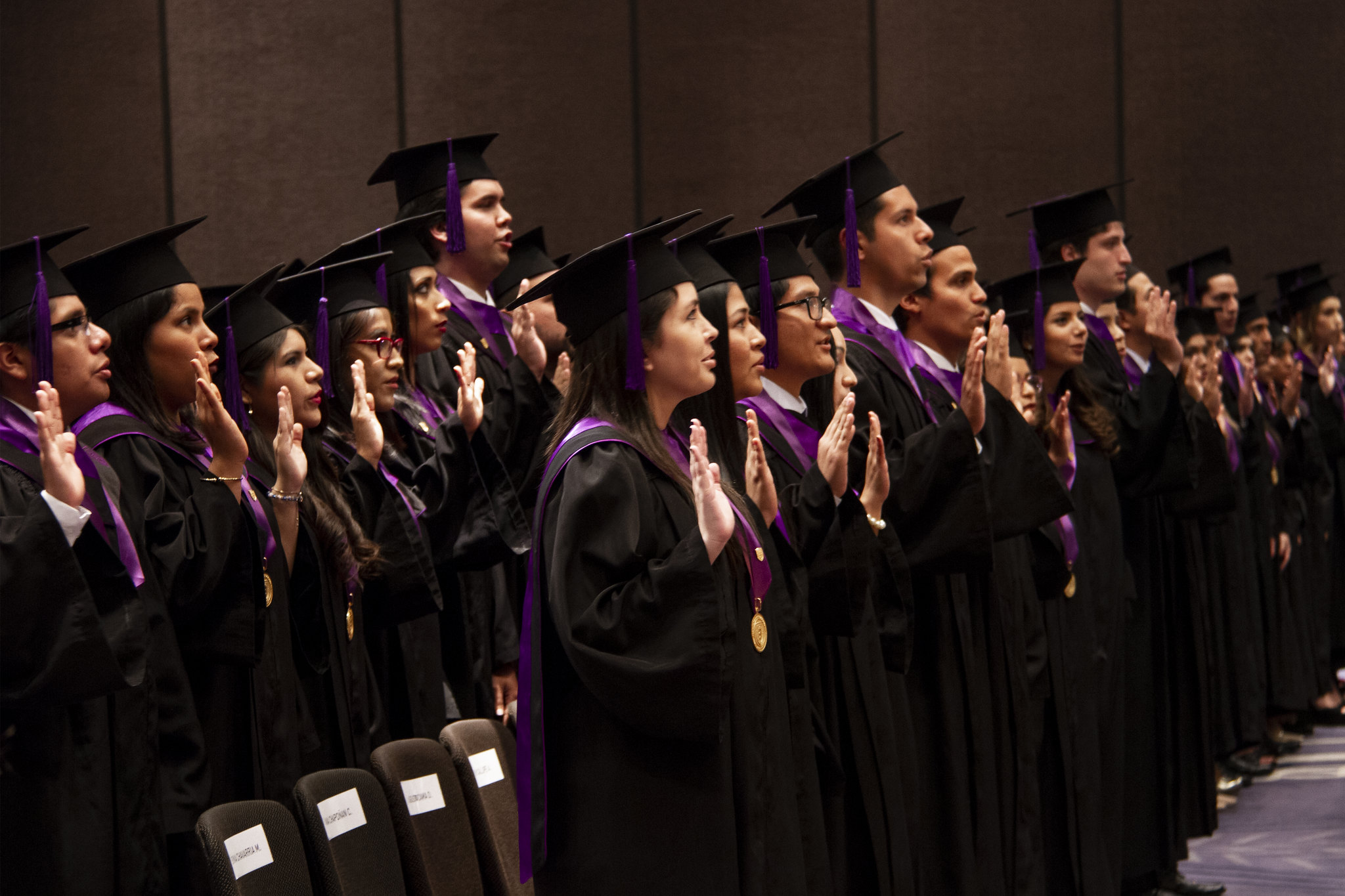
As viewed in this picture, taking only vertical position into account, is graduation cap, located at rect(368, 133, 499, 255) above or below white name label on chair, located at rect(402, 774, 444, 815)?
above

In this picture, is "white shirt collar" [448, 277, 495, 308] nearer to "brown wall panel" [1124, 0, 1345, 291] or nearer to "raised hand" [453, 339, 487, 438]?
"raised hand" [453, 339, 487, 438]

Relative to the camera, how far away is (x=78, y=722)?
123 inches

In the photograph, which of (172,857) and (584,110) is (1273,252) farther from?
(172,857)

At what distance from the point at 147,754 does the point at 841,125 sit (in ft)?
20.0

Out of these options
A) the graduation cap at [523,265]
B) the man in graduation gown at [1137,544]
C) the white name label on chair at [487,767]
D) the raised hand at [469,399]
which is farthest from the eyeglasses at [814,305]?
the graduation cap at [523,265]

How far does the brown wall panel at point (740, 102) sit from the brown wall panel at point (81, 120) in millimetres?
2521

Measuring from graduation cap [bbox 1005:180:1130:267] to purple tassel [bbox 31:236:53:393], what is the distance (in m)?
3.73

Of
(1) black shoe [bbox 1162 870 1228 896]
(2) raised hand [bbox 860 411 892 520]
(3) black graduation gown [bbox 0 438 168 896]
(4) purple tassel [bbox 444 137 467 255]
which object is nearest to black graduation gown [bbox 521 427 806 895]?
(2) raised hand [bbox 860 411 892 520]

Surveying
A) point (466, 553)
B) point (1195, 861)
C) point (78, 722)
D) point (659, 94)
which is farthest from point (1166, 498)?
point (78, 722)

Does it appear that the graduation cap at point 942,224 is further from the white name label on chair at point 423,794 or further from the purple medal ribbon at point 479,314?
the white name label on chair at point 423,794

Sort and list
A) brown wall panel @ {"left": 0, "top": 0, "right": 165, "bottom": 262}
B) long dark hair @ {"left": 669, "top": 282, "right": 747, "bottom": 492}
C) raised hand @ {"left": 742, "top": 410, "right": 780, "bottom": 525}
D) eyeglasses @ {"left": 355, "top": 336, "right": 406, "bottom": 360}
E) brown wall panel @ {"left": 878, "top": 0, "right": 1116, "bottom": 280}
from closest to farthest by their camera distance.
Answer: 1. raised hand @ {"left": 742, "top": 410, "right": 780, "bottom": 525}
2. long dark hair @ {"left": 669, "top": 282, "right": 747, "bottom": 492}
3. eyeglasses @ {"left": 355, "top": 336, "right": 406, "bottom": 360}
4. brown wall panel @ {"left": 0, "top": 0, "right": 165, "bottom": 262}
5. brown wall panel @ {"left": 878, "top": 0, "right": 1116, "bottom": 280}

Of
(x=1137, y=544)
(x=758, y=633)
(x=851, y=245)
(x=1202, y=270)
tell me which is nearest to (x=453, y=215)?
(x=851, y=245)

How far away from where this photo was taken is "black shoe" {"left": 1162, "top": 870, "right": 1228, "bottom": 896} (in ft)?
17.1

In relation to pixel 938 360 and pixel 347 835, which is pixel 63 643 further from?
pixel 938 360
